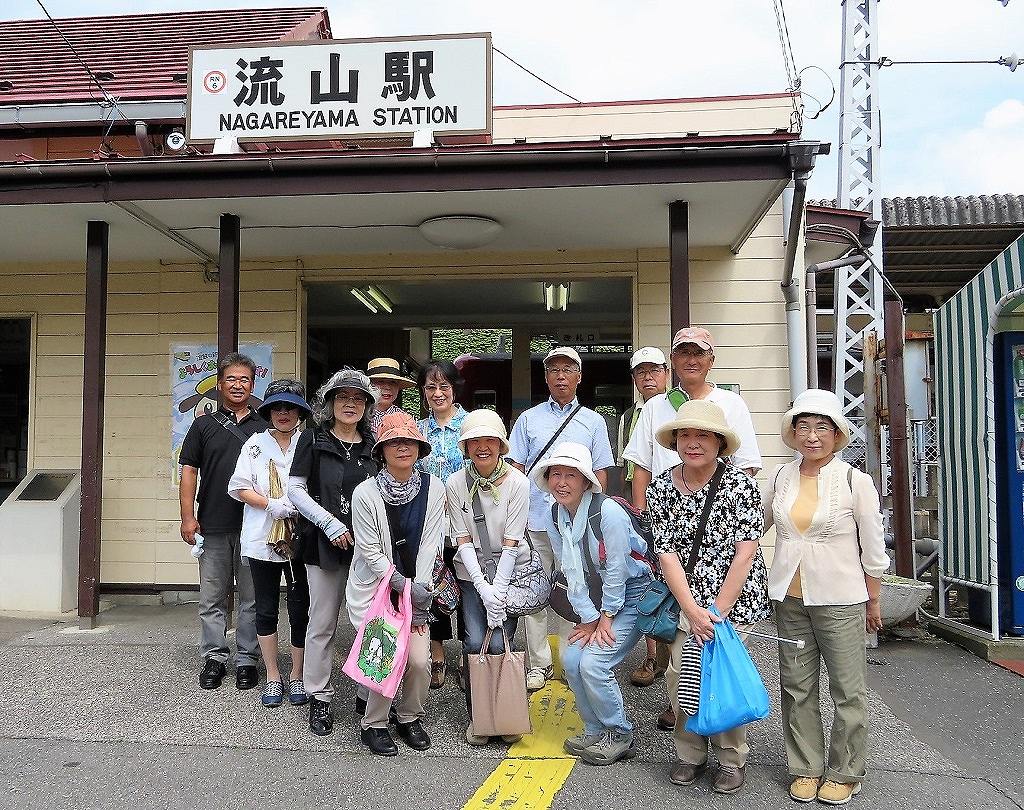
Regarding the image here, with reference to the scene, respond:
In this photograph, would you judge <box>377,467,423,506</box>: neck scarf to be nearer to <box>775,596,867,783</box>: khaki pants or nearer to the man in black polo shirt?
the man in black polo shirt

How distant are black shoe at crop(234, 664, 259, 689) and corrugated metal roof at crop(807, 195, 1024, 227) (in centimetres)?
1020

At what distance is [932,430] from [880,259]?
2.40 m

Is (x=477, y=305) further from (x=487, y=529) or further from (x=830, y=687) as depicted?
(x=830, y=687)

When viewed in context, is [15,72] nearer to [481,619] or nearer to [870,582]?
[481,619]

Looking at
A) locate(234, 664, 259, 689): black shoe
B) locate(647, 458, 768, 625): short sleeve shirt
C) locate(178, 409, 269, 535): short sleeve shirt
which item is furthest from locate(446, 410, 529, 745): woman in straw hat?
locate(178, 409, 269, 535): short sleeve shirt

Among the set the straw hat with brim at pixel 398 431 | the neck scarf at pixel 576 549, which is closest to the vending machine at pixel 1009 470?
the neck scarf at pixel 576 549

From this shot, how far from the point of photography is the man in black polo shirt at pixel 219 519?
4785 millimetres

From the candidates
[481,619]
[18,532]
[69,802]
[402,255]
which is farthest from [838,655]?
[18,532]

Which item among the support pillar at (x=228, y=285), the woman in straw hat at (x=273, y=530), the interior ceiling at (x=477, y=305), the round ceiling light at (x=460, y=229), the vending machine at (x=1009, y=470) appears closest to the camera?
the woman in straw hat at (x=273, y=530)

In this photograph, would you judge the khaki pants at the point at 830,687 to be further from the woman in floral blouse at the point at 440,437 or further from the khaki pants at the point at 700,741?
the woman in floral blouse at the point at 440,437

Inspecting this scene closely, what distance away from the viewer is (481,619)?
3906 millimetres


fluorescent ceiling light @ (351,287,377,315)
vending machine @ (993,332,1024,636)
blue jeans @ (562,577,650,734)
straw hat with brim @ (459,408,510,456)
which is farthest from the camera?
fluorescent ceiling light @ (351,287,377,315)

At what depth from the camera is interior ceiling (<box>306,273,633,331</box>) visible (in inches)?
317

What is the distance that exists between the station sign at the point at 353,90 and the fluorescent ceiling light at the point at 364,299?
2.52m
